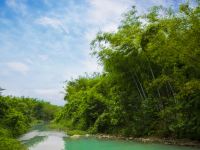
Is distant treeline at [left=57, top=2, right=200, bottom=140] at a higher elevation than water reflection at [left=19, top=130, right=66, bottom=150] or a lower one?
higher

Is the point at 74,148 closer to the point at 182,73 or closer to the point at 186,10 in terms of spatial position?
the point at 182,73

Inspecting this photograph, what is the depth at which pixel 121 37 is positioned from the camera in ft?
75.7

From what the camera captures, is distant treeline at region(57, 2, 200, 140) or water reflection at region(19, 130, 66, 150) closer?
distant treeline at region(57, 2, 200, 140)

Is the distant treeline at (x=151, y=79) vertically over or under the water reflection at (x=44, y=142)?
over

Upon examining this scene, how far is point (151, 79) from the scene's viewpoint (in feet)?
78.1

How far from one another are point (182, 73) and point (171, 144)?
12.7 ft

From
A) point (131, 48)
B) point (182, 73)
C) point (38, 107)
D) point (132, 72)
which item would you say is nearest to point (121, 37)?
point (131, 48)

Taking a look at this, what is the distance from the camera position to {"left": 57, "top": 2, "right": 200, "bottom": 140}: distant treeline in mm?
16359

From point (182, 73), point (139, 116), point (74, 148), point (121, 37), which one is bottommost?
point (74, 148)

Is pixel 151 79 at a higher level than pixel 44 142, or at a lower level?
higher

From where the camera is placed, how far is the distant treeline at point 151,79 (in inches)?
644

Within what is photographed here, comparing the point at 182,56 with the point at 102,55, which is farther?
the point at 102,55

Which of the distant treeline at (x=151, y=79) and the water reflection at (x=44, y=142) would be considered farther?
the water reflection at (x=44, y=142)

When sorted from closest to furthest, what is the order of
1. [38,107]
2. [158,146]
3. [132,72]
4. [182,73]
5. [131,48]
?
[158,146]
[182,73]
[131,48]
[132,72]
[38,107]
